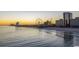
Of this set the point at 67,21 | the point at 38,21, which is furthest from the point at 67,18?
the point at 38,21

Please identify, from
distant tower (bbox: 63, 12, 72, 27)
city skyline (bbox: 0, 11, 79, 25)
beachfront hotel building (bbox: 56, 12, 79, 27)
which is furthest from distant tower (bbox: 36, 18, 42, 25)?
distant tower (bbox: 63, 12, 72, 27)

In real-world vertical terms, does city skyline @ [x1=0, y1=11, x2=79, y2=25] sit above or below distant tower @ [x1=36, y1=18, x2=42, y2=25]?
above

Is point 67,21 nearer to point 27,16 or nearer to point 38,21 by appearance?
point 38,21

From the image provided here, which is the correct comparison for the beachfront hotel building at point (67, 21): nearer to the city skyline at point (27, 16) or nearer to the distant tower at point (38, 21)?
the city skyline at point (27, 16)

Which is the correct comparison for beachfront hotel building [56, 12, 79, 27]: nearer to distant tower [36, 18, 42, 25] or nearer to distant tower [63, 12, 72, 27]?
distant tower [63, 12, 72, 27]

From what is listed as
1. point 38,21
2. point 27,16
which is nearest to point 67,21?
point 38,21

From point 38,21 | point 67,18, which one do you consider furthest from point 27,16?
point 67,18

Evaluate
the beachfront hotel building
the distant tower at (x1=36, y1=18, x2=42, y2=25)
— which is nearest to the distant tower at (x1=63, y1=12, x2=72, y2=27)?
the beachfront hotel building
